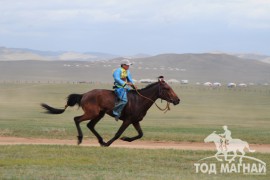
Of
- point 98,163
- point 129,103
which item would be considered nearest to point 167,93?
point 129,103

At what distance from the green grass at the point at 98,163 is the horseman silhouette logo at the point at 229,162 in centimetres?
30

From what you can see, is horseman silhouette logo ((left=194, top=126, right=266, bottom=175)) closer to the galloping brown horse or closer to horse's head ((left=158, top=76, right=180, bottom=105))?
horse's head ((left=158, top=76, right=180, bottom=105))

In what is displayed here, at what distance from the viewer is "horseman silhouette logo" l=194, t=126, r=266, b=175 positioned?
15.4 metres

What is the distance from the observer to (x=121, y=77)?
19625 millimetres

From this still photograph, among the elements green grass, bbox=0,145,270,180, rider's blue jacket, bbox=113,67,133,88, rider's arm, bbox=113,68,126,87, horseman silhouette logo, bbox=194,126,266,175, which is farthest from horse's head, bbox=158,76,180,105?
horseman silhouette logo, bbox=194,126,266,175

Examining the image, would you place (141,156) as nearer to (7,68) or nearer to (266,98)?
(266,98)

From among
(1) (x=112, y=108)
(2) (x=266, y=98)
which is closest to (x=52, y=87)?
(2) (x=266, y=98)

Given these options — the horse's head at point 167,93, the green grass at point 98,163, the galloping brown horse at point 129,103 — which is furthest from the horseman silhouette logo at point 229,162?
the galloping brown horse at point 129,103

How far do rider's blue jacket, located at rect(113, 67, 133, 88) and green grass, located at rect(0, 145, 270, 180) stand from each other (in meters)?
2.12

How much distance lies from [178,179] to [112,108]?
6.41 m

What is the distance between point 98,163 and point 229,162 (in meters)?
3.30

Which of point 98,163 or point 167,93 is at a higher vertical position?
point 167,93

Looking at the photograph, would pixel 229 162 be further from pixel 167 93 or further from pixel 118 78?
pixel 118 78

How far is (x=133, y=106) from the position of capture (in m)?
19.5
